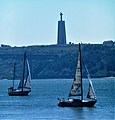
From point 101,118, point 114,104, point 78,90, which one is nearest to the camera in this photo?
point 101,118

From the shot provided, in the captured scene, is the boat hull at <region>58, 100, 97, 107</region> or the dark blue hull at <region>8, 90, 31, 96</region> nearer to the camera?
the boat hull at <region>58, 100, 97, 107</region>

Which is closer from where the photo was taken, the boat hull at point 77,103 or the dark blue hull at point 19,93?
the boat hull at point 77,103

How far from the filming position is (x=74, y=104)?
313 feet

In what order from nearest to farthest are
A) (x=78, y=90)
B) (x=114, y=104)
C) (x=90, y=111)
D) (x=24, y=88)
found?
1. (x=90, y=111)
2. (x=78, y=90)
3. (x=114, y=104)
4. (x=24, y=88)

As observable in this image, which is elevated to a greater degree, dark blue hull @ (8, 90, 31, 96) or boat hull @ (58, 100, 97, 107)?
dark blue hull @ (8, 90, 31, 96)

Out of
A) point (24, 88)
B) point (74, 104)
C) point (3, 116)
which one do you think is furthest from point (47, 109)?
point (24, 88)

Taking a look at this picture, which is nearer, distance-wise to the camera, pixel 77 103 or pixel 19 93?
pixel 77 103

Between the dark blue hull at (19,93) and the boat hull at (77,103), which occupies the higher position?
the dark blue hull at (19,93)

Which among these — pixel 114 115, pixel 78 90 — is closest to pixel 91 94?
pixel 78 90

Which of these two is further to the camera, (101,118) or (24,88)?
(24,88)

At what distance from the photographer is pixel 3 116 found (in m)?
86.2

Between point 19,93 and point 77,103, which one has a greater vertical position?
point 19,93

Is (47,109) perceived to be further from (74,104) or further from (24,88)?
(24,88)

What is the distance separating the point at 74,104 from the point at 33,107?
20.7ft
